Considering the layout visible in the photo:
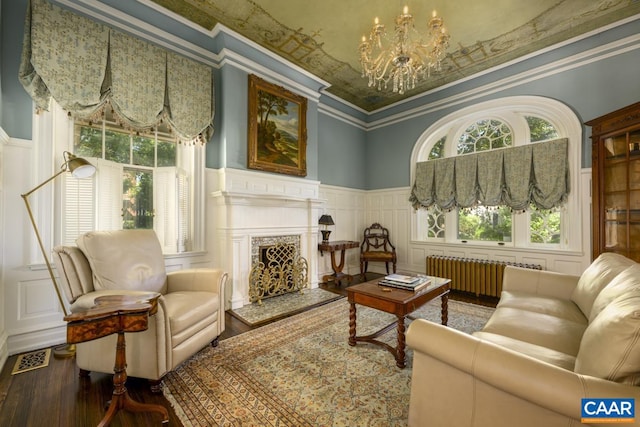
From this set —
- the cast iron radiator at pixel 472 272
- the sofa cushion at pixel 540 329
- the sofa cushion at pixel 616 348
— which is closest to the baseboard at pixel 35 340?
the sofa cushion at pixel 540 329

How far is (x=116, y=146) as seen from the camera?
2.96 metres

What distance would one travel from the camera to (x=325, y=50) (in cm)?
383

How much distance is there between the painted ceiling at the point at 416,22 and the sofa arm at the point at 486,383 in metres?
3.50

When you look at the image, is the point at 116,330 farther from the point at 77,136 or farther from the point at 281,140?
the point at 281,140

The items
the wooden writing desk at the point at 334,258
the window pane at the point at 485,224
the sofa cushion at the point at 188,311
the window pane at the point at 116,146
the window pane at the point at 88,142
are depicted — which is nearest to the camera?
the sofa cushion at the point at 188,311

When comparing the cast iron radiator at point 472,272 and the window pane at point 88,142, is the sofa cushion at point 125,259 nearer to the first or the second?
the window pane at point 88,142

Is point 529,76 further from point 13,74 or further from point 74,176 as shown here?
point 13,74

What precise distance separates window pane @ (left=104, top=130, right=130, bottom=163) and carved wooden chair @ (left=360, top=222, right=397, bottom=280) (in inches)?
161

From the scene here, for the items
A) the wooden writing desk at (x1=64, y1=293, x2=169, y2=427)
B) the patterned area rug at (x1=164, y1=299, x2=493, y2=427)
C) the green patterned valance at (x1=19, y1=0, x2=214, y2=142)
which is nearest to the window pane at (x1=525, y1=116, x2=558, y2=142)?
the patterned area rug at (x1=164, y1=299, x2=493, y2=427)

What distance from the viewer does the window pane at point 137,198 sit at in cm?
300

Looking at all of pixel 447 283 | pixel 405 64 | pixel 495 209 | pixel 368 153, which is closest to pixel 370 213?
pixel 368 153

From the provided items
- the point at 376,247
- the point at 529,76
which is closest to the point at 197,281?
the point at 376,247

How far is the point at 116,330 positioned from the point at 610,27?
19.4 feet

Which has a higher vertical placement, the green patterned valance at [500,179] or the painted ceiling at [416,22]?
the painted ceiling at [416,22]
